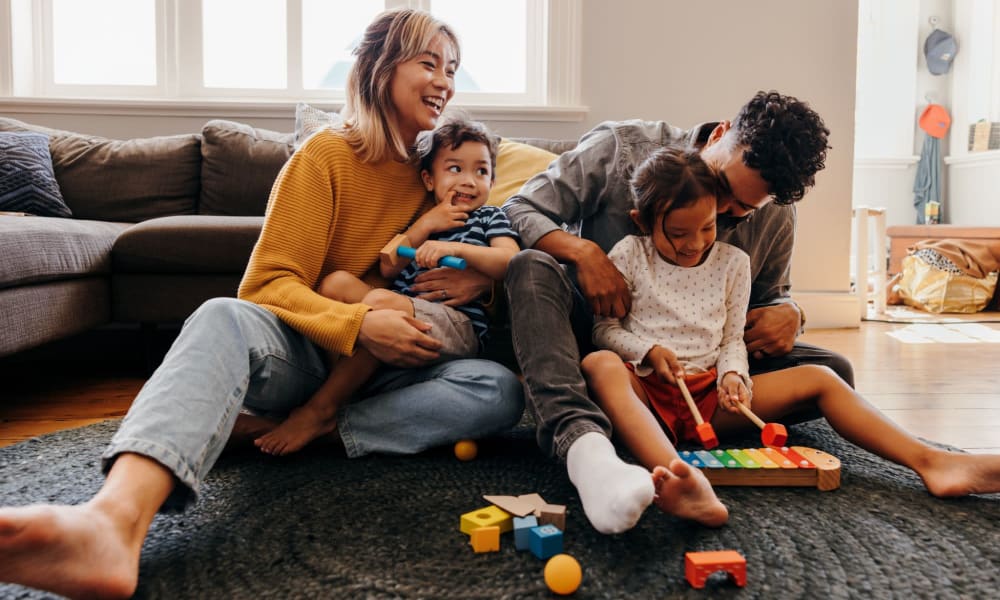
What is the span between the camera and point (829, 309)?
293 centimetres

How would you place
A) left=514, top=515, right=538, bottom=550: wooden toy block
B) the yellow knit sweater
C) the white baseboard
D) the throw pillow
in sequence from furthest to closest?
the white baseboard < the throw pillow < the yellow knit sweater < left=514, top=515, right=538, bottom=550: wooden toy block

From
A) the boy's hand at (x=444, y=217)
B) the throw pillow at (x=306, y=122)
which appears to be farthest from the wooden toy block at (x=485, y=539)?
the throw pillow at (x=306, y=122)

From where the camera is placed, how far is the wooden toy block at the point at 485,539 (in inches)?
33.1

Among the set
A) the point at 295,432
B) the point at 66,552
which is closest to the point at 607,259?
the point at 295,432

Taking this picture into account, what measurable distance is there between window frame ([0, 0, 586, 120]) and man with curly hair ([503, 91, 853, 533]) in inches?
55.1

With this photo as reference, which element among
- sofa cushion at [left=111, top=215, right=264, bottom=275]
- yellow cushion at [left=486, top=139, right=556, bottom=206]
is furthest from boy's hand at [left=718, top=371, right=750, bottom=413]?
sofa cushion at [left=111, top=215, right=264, bottom=275]

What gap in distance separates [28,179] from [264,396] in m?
1.49

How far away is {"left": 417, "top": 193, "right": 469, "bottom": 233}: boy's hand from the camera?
4.11 ft

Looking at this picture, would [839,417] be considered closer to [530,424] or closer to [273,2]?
[530,424]

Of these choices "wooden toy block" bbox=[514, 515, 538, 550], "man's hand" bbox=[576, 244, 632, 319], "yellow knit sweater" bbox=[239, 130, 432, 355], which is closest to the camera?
"wooden toy block" bbox=[514, 515, 538, 550]

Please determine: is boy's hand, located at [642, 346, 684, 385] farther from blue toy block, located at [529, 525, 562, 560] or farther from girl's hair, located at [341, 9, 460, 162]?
girl's hair, located at [341, 9, 460, 162]

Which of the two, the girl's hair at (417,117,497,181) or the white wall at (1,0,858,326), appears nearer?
the girl's hair at (417,117,497,181)

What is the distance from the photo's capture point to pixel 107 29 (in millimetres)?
2789

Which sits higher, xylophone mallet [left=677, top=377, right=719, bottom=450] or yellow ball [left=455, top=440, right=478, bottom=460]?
xylophone mallet [left=677, top=377, right=719, bottom=450]
